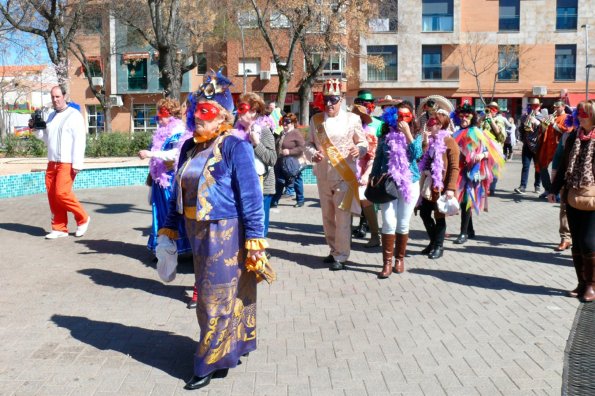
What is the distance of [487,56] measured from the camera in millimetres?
46719

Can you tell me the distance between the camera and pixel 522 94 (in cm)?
4731

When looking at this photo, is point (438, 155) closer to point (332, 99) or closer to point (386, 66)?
point (332, 99)

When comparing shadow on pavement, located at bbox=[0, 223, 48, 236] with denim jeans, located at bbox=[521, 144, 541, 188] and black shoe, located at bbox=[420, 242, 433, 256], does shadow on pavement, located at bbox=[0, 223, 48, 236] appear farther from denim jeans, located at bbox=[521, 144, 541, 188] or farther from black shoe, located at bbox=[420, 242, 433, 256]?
denim jeans, located at bbox=[521, 144, 541, 188]

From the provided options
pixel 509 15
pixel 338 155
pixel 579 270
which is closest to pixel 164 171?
pixel 338 155

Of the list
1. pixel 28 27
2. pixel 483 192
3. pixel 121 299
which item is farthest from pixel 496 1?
pixel 121 299

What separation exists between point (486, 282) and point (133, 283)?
378cm

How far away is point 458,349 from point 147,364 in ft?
7.62

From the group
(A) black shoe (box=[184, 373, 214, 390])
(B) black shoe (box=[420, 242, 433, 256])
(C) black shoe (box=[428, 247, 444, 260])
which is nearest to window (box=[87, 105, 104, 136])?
(B) black shoe (box=[420, 242, 433, 256])

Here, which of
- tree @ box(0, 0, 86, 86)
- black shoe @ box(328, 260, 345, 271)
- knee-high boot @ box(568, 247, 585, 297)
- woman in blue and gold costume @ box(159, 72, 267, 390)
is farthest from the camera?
tree @ box(0, 0, 86, 86)

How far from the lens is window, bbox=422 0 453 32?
155ft

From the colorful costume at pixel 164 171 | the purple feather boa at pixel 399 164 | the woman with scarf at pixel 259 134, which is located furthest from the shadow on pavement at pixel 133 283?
the purple feather boa at pixel 399 164

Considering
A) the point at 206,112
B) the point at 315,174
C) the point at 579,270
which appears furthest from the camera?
the point at 315,174

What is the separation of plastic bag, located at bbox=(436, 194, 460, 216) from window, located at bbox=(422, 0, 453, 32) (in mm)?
41768

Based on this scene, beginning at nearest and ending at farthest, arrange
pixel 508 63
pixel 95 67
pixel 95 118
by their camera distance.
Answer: pixel 508 63 → pixel 95 67 → pixel 95 118
